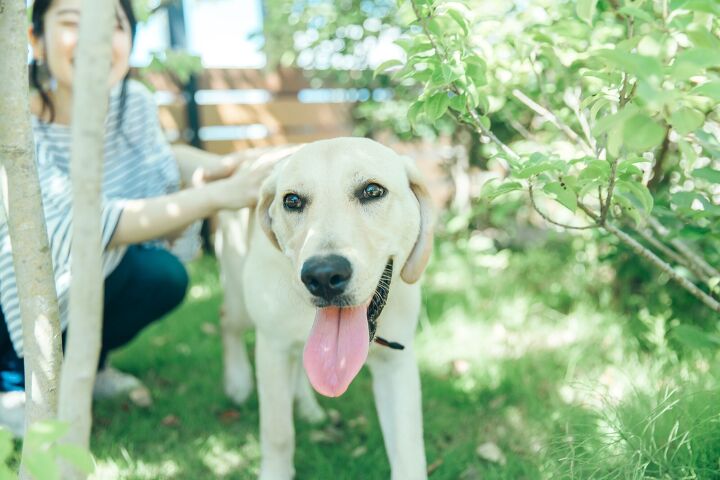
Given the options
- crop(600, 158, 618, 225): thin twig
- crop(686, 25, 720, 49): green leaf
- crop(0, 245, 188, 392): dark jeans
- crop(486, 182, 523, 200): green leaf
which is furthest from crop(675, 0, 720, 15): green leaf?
crop(0, 245, 188, 392): dark jeans

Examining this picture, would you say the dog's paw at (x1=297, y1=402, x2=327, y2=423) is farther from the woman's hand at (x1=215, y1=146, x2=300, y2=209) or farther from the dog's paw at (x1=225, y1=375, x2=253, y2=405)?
the woman's hand at (x1=215, y1=146, x2=300, y2=209)

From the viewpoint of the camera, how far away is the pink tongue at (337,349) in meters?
1.78

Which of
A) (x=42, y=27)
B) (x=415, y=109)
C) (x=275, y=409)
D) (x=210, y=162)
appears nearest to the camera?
(x=415, y=109)

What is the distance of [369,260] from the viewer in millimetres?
1745

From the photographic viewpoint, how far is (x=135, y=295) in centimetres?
286

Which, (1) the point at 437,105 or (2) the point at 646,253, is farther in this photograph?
(2) the point at 646,253

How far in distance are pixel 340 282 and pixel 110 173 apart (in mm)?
1733

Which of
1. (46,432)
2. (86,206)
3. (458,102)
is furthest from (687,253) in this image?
(46,432)

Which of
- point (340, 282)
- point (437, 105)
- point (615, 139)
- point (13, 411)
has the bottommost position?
point (13, 411)

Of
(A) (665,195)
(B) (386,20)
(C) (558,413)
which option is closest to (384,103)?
(B) (386,20)

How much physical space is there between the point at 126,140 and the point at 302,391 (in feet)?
4.64

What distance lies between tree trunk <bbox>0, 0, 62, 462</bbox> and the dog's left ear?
970 mm

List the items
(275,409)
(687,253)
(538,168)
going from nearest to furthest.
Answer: (538,168) → (275,409) → (687,253)

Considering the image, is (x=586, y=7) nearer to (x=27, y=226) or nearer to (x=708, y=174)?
(x=708, y=174)
